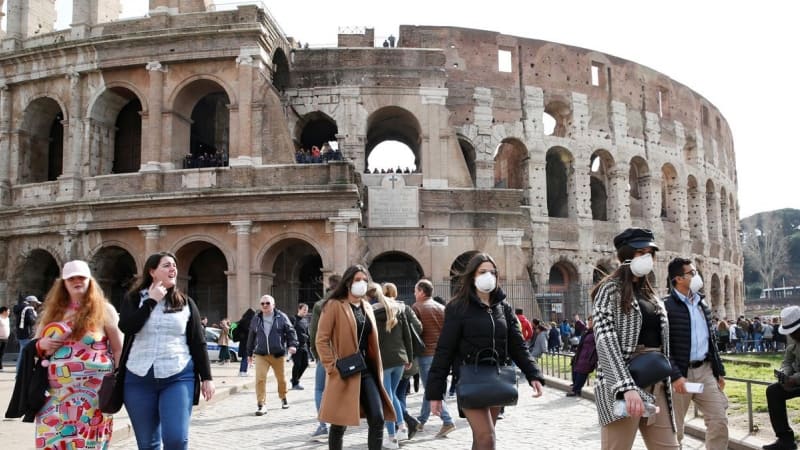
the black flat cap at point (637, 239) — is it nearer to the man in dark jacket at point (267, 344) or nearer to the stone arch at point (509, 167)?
the man in dark jacket at point (267, 344)

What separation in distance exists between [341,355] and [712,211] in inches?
1343

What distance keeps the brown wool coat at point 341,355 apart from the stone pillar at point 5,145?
2171cm

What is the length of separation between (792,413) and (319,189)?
14.3m

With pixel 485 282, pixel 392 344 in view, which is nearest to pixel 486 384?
Result: pixel 485 282

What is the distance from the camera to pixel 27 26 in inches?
986

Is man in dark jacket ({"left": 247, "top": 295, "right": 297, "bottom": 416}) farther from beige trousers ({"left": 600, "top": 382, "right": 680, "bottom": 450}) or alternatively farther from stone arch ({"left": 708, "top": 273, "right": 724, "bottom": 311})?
stone arch ({"left": 708, "top": 273, "right": 724, "bottom": 311})

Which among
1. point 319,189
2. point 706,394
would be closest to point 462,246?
point 319,189

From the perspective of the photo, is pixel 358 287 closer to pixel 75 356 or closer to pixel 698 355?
pixel 75 356

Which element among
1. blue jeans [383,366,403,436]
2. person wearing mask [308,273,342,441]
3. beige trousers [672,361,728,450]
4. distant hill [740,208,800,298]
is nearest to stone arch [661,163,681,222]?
person wearing mask [308,273,342,441]

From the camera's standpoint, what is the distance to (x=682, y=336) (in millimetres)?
5453

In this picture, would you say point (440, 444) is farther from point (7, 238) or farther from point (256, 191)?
point (7, 238)

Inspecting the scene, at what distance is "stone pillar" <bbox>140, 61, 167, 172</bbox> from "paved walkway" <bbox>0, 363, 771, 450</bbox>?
11362mm

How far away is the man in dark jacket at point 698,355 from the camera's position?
5.73 meters

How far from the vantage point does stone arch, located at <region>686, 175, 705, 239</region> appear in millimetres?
33969
